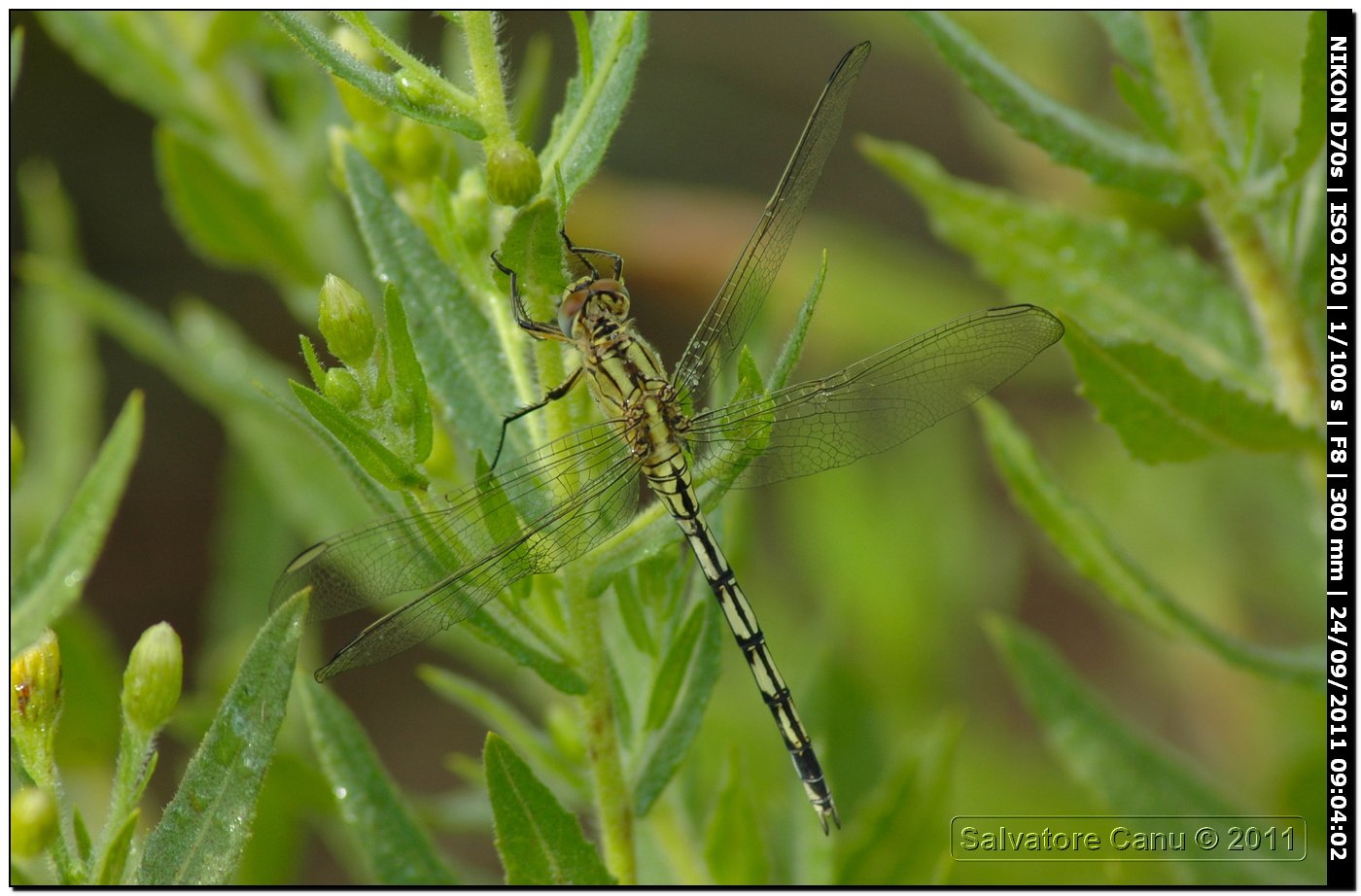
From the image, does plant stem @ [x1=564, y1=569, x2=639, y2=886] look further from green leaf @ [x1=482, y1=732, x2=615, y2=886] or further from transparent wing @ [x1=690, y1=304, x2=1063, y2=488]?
transparent wing @ [x1=690, y1=304, x2=1063, y2=488]

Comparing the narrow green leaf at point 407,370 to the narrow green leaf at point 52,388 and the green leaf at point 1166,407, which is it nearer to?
the green leaf at point 1166,407

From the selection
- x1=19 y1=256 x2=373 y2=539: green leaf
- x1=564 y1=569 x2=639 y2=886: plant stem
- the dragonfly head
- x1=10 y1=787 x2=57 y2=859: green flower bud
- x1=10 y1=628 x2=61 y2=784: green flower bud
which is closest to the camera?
x1=10 y1=787 x2=57 y2=859: green flower bud

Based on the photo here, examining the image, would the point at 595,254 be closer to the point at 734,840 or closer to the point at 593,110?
the point at 593,110

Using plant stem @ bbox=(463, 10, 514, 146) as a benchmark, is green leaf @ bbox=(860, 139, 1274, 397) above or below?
below

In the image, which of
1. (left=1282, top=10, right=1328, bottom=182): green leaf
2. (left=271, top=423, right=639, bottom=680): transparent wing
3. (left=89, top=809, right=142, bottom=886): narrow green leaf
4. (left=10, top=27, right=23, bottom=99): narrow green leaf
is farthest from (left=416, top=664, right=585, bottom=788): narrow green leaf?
(left=1282, top=10, right=1328, bottom=182): green leaf

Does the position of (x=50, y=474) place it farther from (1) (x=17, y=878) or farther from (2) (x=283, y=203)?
(1) (x=17, y=878)

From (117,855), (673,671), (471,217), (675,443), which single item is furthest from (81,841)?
(675,443)

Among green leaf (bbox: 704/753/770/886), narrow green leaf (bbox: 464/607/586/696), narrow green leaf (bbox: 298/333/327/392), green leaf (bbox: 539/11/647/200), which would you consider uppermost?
green leaf (bbox: 539/11/647/200)
